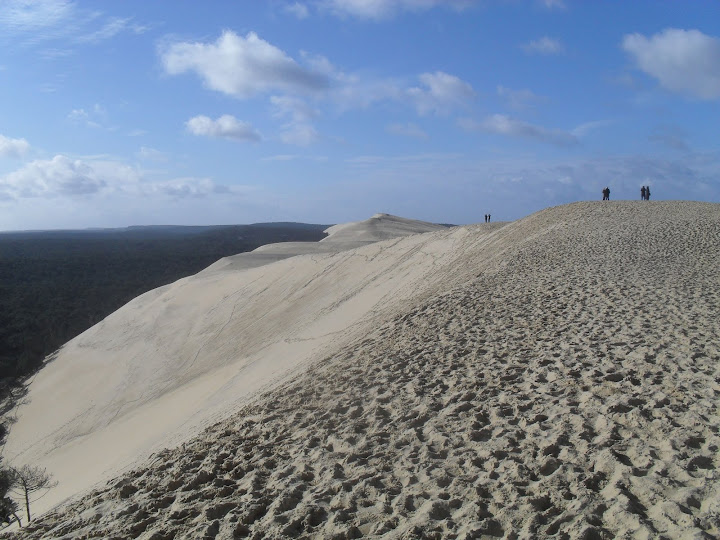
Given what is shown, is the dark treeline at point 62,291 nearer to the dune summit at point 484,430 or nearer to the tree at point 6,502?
the tree at point 6,502

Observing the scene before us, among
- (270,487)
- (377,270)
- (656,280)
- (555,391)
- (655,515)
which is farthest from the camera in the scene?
(377,270)

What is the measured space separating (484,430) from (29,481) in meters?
11.4

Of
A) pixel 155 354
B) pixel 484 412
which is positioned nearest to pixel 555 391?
pixel 484 412

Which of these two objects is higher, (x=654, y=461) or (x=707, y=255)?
(x=707, y=255)

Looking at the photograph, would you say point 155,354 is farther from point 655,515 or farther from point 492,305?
point 655,515

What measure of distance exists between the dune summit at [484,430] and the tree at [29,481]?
329 centimetres

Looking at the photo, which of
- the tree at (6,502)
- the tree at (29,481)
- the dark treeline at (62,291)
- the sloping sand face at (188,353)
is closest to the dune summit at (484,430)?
the sloping sand face at (188,353)

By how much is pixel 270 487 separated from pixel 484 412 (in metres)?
2.32

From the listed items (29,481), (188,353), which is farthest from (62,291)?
(29,481)

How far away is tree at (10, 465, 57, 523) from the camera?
38.3ft

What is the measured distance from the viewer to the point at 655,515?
144 inches

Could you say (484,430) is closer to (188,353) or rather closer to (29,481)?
(29,481)

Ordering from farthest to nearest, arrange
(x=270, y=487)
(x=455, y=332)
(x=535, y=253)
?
(x=535, y=253)
(x=455, y=332)
(x=270, y=487)

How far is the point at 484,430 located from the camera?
529cm
